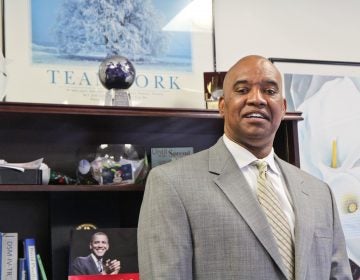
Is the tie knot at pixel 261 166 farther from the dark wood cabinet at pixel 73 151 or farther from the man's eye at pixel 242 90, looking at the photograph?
the dark wood cabinet at pixel 73 151

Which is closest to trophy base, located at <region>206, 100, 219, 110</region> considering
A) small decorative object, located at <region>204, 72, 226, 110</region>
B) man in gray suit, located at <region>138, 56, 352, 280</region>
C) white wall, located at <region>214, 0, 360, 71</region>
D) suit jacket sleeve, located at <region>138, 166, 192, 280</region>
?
small decorative object, located at <region>204, 72, 226, 110</region>

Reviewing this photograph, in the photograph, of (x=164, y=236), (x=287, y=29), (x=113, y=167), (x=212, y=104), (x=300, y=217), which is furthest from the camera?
(x=287, y=29)

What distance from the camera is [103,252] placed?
1.74 meters

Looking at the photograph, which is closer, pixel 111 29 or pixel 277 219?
pixel 277 219

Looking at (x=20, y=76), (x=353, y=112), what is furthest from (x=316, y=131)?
(x=20, y=76)

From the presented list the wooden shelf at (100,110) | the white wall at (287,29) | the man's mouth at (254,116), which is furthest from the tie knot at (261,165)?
the white wall at (287,29)

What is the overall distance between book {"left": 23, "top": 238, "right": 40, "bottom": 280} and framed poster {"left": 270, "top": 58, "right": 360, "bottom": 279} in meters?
1.07

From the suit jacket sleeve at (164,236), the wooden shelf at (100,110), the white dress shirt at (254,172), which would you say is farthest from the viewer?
the wooden shelf at (100,110)

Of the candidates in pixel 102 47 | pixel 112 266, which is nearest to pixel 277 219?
pixel 112 266

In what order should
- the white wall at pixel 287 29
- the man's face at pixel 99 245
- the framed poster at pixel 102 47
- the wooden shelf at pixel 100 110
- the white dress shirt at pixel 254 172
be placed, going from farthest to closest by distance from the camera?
the white wall at pixel 287 29
the framed poster at pixel 102 47
the man's face at pixel 99 245
the wooden shelf at pixel 100 110
the white dress shirt at pixel 254 172

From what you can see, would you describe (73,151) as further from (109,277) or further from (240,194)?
(240,194)

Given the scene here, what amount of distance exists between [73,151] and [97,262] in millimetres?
414

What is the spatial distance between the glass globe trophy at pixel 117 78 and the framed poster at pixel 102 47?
137 millimetres

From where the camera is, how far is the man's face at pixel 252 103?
145 cm
